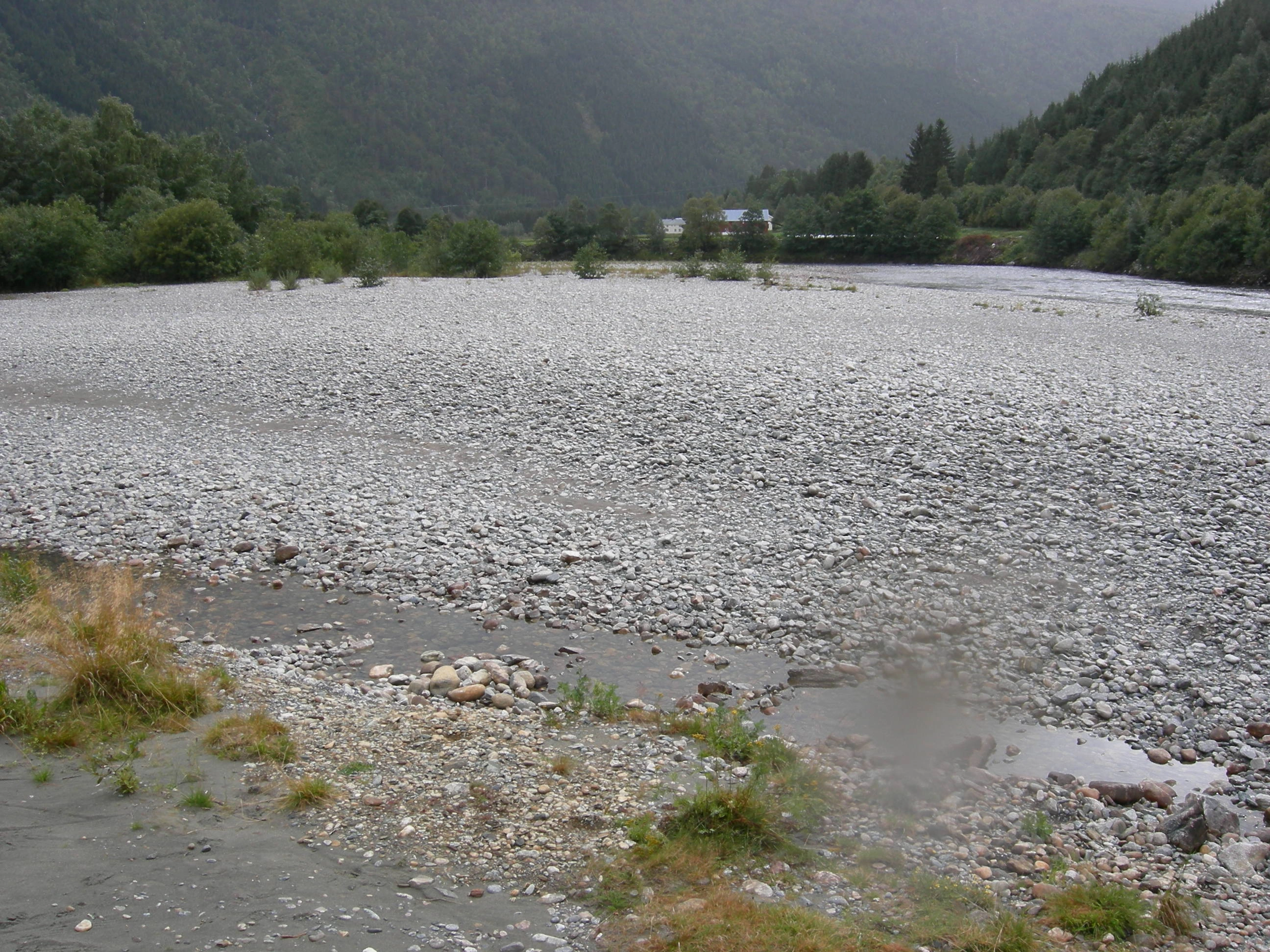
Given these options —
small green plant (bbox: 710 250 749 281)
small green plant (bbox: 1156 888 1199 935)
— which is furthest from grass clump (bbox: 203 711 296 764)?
small green plant (bbox: 710 250 749 281)

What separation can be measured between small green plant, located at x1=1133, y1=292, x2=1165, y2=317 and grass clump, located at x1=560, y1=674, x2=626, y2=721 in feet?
87.6

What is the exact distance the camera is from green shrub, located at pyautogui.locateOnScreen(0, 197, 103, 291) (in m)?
34.8

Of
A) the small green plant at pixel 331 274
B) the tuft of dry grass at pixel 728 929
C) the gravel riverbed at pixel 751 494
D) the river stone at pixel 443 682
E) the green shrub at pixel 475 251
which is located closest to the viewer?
the tuft of dry grass at pixel 728 929

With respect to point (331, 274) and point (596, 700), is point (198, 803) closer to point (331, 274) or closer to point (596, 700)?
point (596, 700)

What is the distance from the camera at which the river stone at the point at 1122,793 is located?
5703 mm

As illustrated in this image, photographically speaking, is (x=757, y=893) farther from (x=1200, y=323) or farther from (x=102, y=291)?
(x=102, y=291)

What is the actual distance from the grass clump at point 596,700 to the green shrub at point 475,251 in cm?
3784

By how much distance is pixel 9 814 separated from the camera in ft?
17.4

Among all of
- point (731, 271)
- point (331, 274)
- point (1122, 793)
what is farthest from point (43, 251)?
point (1122, 793)

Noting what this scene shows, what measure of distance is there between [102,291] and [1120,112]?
116172 mm

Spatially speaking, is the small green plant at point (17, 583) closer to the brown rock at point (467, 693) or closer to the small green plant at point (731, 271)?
the brown rock at point (467, 693)

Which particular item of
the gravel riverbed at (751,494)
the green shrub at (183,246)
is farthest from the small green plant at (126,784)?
the green shrub at (183,246)

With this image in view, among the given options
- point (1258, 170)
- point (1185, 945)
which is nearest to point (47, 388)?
point (1185, 945)

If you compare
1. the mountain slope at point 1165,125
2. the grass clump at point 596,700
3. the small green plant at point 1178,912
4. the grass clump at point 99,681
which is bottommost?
the small green plant at point 1178,912
